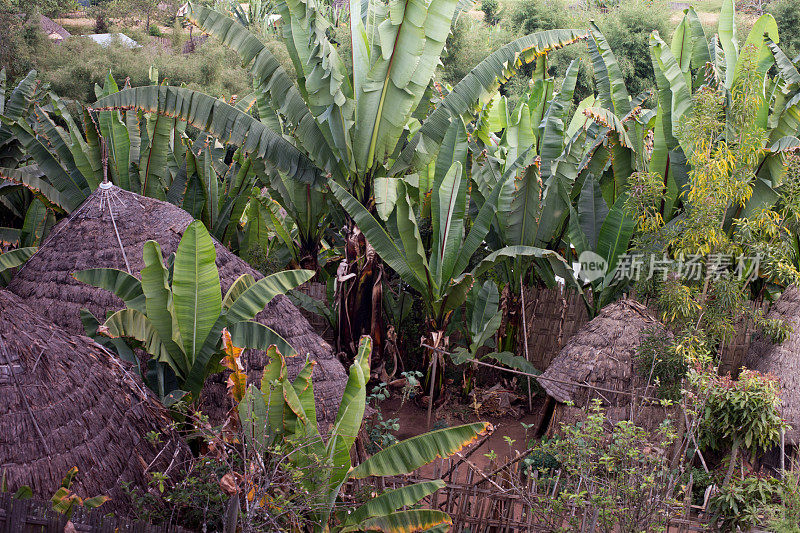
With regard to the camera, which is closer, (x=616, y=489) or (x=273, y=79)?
(x=616, y=489)

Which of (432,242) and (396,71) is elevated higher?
(396,71)

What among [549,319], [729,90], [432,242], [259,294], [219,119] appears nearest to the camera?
[259,294]

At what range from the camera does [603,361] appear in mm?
5922

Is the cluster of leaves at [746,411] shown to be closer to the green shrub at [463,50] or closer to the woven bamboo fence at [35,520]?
the woven bamboo fence at [35,520]

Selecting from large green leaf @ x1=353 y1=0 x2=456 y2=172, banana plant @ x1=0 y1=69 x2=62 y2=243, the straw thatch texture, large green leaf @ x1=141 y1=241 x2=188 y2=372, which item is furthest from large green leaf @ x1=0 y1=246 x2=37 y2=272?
the straw thatch texture

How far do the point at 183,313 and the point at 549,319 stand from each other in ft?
14.5

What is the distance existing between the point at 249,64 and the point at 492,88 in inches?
101

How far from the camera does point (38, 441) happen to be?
3639 mm

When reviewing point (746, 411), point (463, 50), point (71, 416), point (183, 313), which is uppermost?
point (463, 50)

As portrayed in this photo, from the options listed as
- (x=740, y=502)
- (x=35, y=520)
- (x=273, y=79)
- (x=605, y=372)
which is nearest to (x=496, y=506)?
(x=740, y=502)

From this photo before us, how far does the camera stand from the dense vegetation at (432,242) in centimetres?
399

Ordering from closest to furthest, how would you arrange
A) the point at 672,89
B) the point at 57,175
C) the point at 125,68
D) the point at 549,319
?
1. the point at 672,89
2. the point at 549,319
3. the point at 57,175
4. the point at 125,68

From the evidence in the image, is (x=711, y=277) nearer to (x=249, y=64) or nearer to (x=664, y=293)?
(x=664, y=293)

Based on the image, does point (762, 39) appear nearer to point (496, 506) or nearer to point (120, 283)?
point (496, 506)
